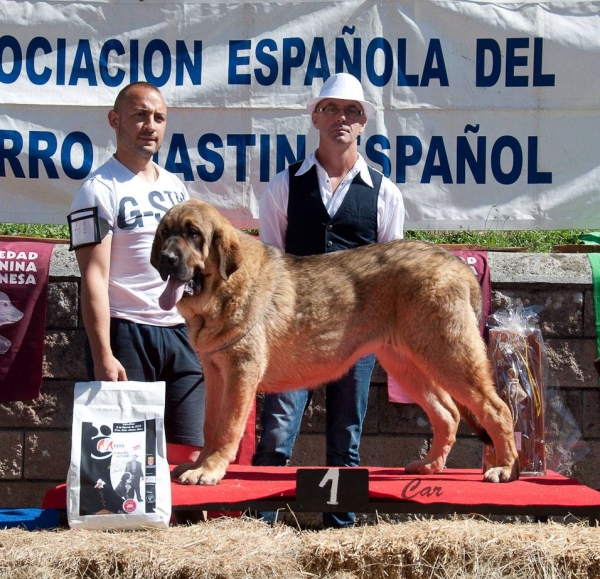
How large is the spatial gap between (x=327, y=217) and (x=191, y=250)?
4.39ft

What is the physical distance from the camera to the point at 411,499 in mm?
3986

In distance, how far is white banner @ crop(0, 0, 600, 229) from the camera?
6551 mm

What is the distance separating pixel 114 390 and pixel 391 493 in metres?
1.44

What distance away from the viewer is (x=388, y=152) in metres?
6.59

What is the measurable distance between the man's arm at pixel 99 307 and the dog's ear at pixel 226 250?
0.64 m

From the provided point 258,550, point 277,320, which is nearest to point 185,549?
point 258,550

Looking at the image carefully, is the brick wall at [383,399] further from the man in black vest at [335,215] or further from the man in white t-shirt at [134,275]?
the man in white t-shirt at [134,275]

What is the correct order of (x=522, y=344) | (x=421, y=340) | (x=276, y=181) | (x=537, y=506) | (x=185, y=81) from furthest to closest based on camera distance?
(x=185, y=81)
(x=276, y=181)
(x=522, y=344)
(x=421, y=340)
(x=537, y=506)

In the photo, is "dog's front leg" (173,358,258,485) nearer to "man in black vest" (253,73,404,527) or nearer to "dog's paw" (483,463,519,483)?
"man in black vest" (253,73,404,527)

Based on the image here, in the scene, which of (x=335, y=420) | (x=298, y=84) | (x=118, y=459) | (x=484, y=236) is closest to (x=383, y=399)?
(x=335, y=420)

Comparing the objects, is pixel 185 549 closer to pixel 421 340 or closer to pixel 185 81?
pixel 421 340

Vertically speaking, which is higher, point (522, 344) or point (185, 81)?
point (185, 81)

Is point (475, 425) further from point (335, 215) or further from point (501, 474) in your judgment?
point (335, 215)

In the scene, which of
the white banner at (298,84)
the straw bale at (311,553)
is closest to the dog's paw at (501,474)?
the straw bale at (311,553)
